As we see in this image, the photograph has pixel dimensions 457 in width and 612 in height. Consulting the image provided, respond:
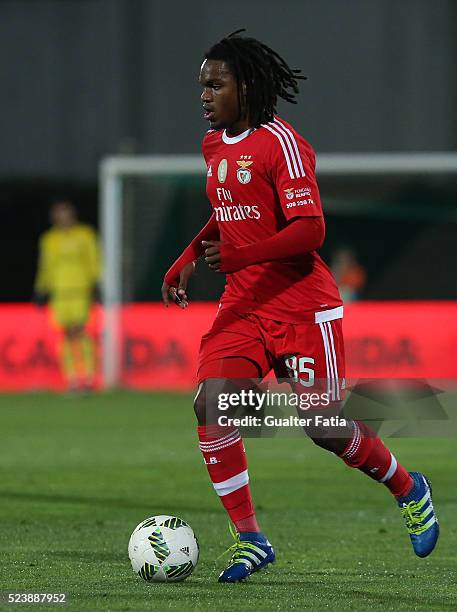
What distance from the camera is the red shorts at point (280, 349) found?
21.0 ft

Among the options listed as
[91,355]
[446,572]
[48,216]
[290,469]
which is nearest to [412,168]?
[91,355]

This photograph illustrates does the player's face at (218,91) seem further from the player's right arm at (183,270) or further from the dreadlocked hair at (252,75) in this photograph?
the player's right arm at (183,270)

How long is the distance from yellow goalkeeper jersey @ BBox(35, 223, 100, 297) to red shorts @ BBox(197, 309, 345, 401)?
1176cm

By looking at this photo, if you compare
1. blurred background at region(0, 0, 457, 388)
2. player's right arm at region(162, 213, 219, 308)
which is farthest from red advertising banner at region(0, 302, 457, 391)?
player's right arm at region(162, 213, 219, 308)

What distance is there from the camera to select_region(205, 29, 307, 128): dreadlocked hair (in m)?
6.41

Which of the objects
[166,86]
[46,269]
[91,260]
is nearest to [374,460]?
[91,260]

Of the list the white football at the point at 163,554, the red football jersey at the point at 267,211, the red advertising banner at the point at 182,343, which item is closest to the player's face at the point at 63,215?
the red advertising banner at the point at 182,343

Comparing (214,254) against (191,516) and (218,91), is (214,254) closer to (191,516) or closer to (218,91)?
(218,91)

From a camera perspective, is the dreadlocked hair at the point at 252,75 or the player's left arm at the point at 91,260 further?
the player's left arm at the point at 91,260

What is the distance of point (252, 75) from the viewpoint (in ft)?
21.1

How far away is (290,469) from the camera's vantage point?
36.7ft

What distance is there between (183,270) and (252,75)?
96cm

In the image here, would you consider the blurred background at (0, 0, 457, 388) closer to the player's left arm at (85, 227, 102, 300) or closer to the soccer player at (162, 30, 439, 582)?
the player's left arm at (85, 227, 102, 300)

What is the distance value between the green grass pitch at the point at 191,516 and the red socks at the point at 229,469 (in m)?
0.26
